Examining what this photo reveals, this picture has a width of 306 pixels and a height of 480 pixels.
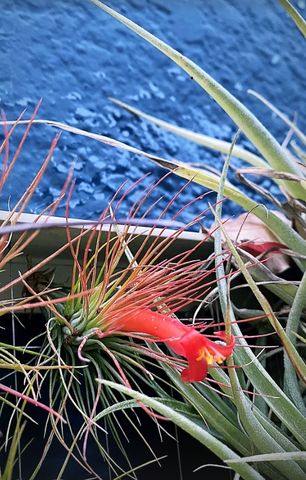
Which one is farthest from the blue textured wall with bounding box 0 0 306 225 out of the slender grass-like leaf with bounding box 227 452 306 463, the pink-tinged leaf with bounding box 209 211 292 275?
the slender grass-like leaf with bounding box 227 452 306 463

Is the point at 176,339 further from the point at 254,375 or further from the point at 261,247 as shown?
the point at 261,247

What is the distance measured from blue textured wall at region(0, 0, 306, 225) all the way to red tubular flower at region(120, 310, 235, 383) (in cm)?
34

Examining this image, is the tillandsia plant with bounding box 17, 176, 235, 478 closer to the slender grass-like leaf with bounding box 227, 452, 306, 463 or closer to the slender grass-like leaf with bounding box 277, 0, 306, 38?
the slender grass-like leaf with bounding box 227, 452, 306, 463

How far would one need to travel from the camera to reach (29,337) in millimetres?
656

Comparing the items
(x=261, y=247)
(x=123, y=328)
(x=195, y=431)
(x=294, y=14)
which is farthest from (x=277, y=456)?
(x=294, y=14)

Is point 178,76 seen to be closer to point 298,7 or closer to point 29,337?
point 298,7

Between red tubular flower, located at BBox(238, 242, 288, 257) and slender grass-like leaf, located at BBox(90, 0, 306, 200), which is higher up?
slender grass-like leaf, located at BBox(90, 0, 306, 200)

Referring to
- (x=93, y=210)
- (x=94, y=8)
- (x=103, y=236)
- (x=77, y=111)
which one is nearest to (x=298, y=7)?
(x=94, y=8)

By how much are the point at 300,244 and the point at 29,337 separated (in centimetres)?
33

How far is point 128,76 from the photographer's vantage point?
0.98 meters

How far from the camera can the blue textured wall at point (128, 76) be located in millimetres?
851

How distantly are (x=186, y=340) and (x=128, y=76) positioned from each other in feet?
2.20

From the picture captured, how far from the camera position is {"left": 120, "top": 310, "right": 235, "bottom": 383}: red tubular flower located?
413 mm

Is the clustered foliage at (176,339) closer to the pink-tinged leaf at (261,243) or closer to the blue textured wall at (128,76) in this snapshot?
the pink-tinged leaf at (261,243)
